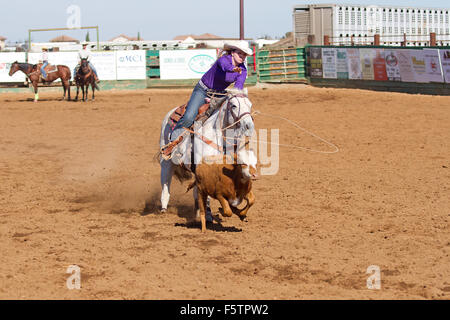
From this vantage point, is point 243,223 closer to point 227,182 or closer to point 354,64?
point 227,182

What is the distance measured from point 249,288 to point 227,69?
2.68m

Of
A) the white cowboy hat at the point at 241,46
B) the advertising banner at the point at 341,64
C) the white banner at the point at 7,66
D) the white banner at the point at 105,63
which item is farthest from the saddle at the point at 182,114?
the white banner at the point at 7,66

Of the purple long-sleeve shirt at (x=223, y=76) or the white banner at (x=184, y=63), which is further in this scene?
the white banner at (x=184, y=63)

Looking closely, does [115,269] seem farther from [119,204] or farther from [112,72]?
[112,72]

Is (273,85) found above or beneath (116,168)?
above

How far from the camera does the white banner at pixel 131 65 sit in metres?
30.9

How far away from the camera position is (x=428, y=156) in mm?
12461

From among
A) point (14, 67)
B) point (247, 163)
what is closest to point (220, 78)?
point (247, 163)

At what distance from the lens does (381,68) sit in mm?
25281

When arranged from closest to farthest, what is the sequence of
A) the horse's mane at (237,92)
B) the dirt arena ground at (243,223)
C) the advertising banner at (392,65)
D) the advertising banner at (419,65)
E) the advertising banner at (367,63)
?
the dirt arena ground at (243,223) → the horse's mane at (237,92) → the advertising banner at (419,65) → the advertising banner at (392,65) → the advertising banner at (367,63)

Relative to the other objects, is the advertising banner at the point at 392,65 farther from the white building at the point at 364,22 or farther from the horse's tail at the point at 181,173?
the horse's tail at the point at 181,173

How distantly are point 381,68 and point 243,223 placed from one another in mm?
18814

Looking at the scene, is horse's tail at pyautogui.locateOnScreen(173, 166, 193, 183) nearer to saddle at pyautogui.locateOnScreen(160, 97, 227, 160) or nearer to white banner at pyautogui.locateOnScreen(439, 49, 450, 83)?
saddle at pyautogui.locateOnScreen(160, 97, 227, 160)

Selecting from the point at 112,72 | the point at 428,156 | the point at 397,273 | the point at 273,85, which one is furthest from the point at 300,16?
the point at 397,273
